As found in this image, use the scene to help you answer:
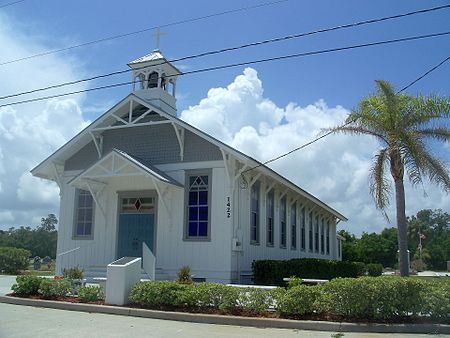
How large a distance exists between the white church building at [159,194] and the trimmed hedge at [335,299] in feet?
18.6

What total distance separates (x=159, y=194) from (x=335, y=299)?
1001cm

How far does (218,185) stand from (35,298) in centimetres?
774

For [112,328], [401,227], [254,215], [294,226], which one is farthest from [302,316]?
[294,226]

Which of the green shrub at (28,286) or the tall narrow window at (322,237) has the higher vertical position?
the tall narrow window at (322,237)

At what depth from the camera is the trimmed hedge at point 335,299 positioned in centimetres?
1020

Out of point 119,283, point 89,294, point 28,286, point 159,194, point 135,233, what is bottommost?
point 89,294

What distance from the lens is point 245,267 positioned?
19.9 m

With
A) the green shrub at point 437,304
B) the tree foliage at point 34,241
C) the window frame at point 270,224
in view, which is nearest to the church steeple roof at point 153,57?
the window frame at point 270,224

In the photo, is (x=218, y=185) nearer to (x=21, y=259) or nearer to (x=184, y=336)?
(x=184, y=336)

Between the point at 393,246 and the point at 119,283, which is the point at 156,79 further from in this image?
the point at 393,246

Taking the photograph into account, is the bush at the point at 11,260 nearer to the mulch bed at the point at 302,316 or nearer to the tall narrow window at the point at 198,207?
the tall narrow window at the point at 198,207

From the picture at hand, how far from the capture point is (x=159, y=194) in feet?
63.2

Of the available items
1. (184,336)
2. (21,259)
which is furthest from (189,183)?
(21,259)

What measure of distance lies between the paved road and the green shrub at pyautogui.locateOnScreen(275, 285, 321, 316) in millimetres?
784
